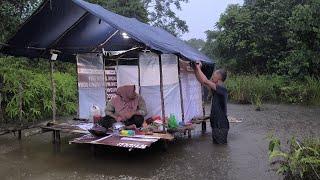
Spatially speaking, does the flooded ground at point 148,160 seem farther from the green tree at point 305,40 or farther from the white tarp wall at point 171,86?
the green tree at point 305,40

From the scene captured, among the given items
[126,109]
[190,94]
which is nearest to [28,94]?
[126,109]

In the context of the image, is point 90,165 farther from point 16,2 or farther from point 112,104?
point 16,2

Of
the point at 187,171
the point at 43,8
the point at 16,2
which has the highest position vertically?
the point at 16,2

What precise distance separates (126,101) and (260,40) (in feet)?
48.1

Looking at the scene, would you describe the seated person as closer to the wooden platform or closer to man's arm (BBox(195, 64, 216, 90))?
the wooden platform

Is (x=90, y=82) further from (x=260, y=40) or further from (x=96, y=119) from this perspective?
(x=260, y=40)

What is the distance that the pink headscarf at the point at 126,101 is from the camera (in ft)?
28.7

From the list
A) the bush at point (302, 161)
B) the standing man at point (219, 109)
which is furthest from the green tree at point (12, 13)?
the bush at point (302, 161)

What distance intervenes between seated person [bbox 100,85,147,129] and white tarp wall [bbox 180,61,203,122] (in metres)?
1.17

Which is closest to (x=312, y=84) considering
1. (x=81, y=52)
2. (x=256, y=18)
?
(x=256, y=18)

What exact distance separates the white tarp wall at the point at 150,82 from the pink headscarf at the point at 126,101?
70cm

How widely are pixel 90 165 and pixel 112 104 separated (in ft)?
6.63

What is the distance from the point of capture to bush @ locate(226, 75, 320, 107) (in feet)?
56.4

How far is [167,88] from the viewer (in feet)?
Answer: 29.1
